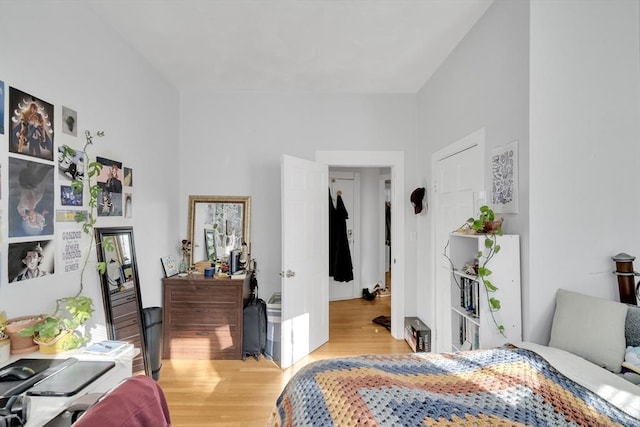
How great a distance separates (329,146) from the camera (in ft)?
11.2

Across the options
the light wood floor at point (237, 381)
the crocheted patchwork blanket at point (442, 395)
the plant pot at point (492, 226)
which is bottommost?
the light wood floor at point (237, 381)

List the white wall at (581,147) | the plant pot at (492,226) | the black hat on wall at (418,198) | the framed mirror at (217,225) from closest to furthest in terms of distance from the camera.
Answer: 1. the white wall at (581,147)
2. the plant pot at (492,226)
3. the black hat on wall at (418,198)
4. the framed mirror at (217,225)

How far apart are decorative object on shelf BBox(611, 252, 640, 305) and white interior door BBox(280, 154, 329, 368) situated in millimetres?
2231

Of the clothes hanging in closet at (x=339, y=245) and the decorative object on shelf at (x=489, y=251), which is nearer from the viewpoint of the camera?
the decorative object on shelf at (x=489, y=251)

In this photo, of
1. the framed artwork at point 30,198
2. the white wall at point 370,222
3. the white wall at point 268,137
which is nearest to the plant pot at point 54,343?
the framed artwork at point 30,198

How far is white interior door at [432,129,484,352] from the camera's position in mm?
2229

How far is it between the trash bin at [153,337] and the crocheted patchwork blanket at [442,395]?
1.76m

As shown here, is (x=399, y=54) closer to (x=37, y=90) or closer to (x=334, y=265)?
(x=37, y=90)

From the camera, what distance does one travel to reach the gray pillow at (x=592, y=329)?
1.33 metres


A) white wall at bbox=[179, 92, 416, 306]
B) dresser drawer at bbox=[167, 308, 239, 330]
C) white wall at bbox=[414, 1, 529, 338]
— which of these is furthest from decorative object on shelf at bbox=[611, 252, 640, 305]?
dresser drawer at bbox=[167, 308, 239, 330]

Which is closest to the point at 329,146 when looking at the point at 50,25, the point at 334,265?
the point at 334,265

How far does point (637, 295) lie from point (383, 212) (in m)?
3.74

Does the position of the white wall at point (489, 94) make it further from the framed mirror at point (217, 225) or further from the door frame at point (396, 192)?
the framed mirror at point (217, 225)

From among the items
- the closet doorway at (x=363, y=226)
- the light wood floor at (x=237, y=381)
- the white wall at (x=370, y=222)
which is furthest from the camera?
the white wall at (x=370, y=222)
